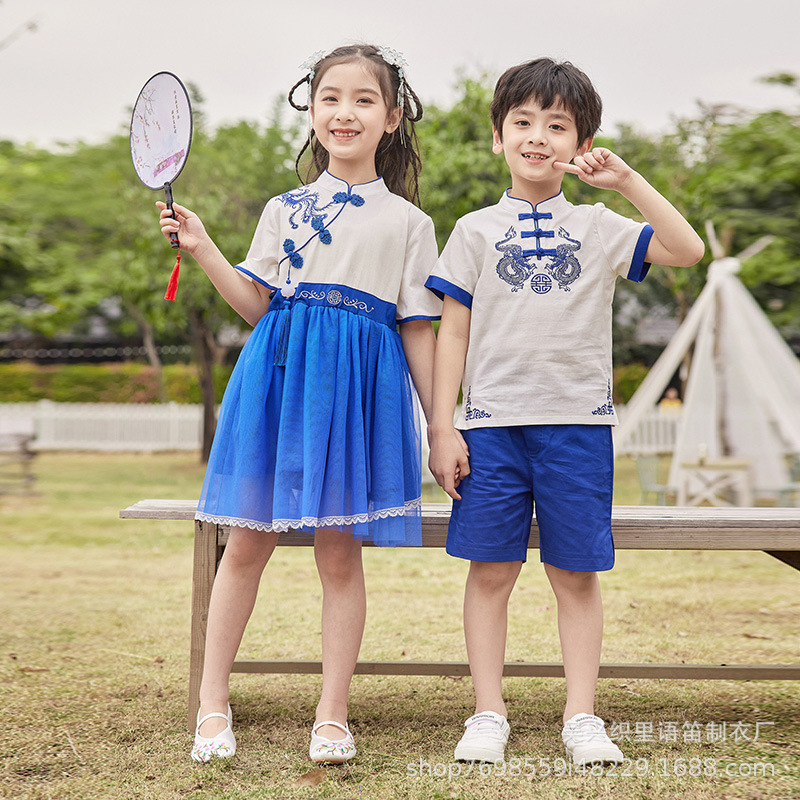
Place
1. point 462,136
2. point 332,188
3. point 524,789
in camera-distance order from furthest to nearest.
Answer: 1. point 462,136
2. point 332,188
3. point 524,789

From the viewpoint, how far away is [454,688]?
3.18 metres

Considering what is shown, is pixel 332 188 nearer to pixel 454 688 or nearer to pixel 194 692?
pixel 194 692

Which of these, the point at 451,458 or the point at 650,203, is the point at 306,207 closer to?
the point at 451,458

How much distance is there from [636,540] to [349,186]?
1245 millimetres

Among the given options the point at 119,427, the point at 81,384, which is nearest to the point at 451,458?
the point at 119,427

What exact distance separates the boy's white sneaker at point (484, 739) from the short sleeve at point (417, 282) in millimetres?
1059

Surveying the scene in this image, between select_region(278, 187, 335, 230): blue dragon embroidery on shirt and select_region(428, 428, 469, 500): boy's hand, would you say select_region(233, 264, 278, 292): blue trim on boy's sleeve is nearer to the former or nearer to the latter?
select_region(278, 187, 335, 230): blue dragon embroidery on shirt

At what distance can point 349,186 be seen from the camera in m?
2.47

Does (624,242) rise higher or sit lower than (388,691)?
higher

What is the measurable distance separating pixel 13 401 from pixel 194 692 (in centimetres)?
1867

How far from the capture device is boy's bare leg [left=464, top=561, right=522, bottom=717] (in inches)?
93.4

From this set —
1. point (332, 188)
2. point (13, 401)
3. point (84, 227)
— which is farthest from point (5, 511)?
point (84, 227)

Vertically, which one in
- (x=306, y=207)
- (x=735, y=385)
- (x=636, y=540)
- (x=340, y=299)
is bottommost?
(x=636, y=540)

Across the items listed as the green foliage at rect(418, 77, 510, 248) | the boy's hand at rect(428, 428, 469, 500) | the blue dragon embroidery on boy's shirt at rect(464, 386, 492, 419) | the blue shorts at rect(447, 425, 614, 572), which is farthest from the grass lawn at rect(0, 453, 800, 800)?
the green foliage at rect(418, 77, 510, 248)
